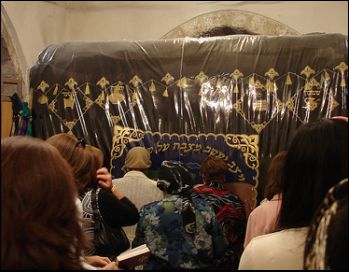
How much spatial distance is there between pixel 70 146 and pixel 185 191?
73cm

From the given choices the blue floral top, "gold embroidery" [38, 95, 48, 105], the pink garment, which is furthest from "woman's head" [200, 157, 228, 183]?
"gold embroidery" [38, 95, 48, 105]

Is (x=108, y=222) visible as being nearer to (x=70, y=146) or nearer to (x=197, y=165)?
(x=70, y=146)

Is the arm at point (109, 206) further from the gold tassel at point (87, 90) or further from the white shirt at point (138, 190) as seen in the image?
the gold tassel at point (87, 90)

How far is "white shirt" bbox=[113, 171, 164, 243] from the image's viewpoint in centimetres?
305

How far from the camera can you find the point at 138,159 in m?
3.32

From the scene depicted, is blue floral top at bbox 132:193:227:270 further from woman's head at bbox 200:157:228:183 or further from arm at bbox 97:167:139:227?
woman's head at bbox 200:157:228:183

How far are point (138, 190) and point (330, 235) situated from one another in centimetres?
216

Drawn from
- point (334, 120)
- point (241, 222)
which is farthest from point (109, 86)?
point (334, 120)

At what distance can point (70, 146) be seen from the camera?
77.7 inches

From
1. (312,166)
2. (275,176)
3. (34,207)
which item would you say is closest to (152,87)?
(275,176)

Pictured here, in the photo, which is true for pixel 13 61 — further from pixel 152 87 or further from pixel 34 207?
pixel 34 207

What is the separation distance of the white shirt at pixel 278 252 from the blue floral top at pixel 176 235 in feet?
3.82

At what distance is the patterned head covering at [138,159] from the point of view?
10.8ft

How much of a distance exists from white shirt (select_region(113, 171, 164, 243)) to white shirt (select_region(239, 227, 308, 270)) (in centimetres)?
184
